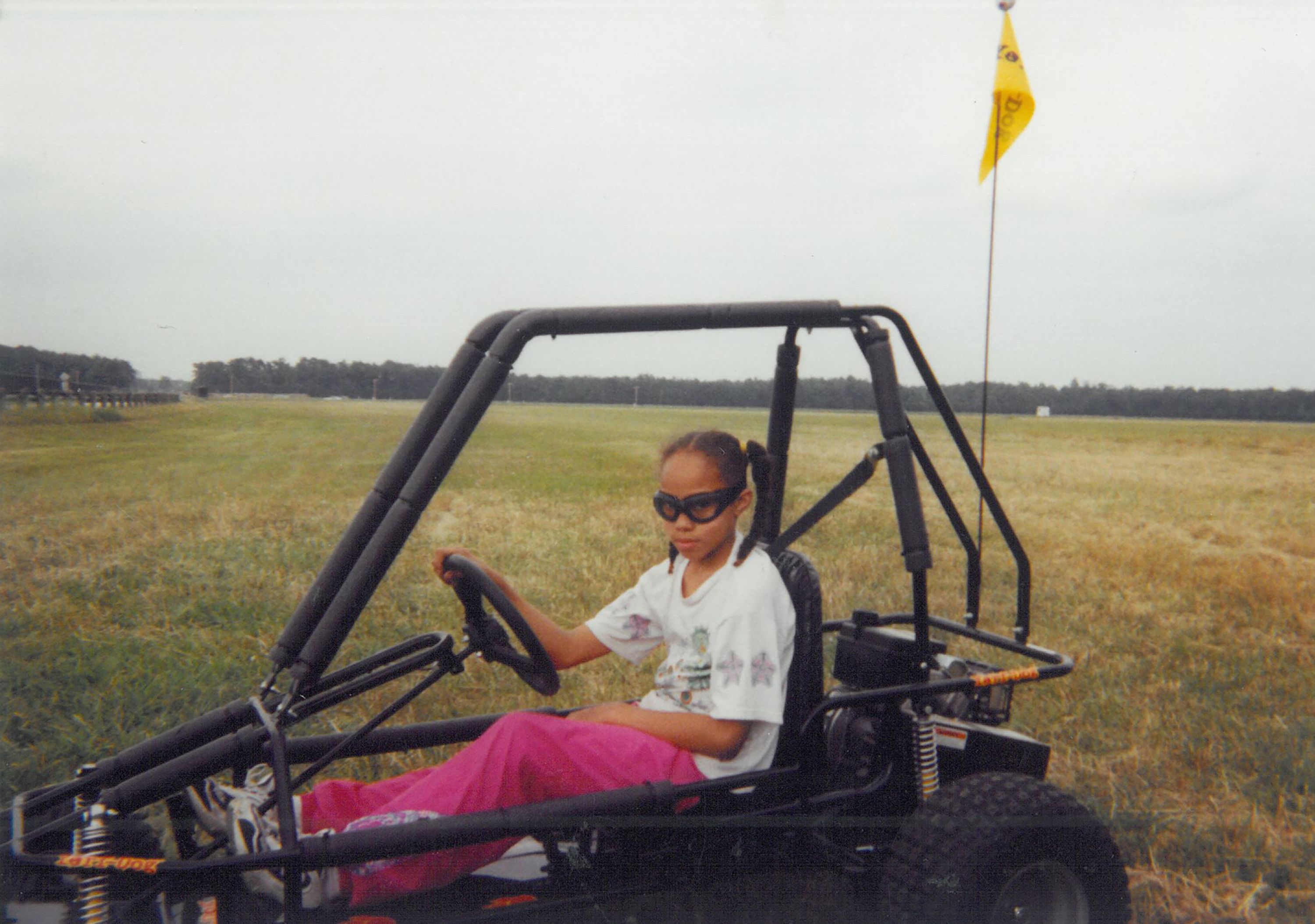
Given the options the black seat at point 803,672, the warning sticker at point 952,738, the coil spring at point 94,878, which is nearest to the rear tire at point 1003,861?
the warning sticker at point 952,738

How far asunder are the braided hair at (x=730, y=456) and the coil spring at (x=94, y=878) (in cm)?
145

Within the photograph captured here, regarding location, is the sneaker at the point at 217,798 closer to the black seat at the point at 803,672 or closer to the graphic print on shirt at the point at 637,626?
the graphic print on shirt at the point at 637,626

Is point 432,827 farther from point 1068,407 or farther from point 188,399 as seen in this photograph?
point 1068,407

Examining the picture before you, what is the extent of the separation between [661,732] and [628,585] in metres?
4.20

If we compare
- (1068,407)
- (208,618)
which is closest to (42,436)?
(208,618)

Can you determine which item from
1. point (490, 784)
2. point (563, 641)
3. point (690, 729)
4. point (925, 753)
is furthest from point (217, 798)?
point (925, 753)

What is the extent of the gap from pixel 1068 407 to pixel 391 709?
2970cm

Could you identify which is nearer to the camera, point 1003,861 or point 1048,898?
point 1003,861

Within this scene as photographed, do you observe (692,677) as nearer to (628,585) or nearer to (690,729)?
(690,729)

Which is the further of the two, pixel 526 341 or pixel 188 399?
pixel 188 399

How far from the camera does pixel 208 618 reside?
214 inches

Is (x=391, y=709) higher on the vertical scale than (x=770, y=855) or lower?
higher

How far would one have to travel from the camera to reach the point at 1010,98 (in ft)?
9.50

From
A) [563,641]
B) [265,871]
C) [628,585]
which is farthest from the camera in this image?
[628,585]
